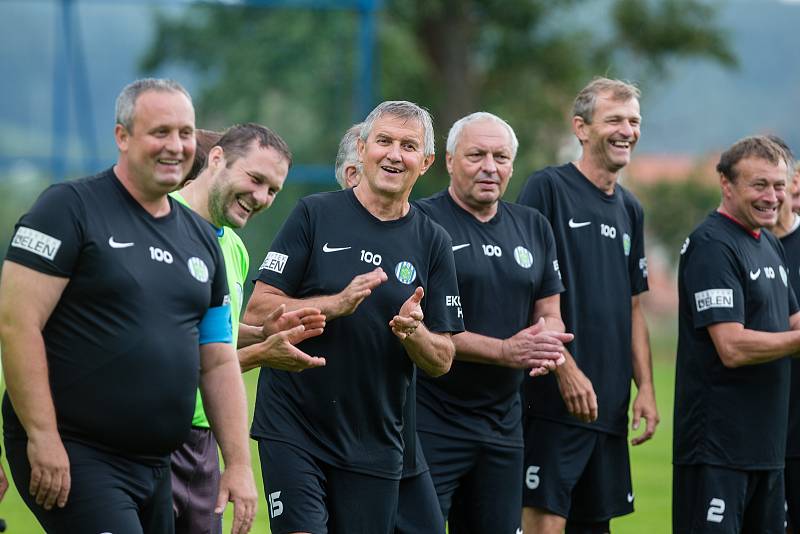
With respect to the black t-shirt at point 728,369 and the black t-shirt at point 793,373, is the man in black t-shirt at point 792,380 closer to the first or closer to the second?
the black t-shirt at point 793,373

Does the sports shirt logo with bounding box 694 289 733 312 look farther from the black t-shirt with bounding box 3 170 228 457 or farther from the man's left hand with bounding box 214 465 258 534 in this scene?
the black t-shirt with bounding box 3 170 228 457

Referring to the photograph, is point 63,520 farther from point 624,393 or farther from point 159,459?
point 624,393

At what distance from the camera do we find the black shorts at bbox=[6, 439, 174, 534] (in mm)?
4652

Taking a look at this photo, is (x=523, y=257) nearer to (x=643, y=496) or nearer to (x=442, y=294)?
(x=442, y=294)

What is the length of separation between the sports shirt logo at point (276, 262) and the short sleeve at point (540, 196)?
2.03m

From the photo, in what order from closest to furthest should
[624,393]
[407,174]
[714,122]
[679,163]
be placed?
1. [407,174]
2. [624,393]
3. [679,163]
4. [714,122]

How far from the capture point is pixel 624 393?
752 centimetres

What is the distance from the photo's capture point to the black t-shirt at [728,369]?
7.13m

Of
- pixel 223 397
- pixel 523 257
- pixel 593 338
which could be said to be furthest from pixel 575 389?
pixel 223 397

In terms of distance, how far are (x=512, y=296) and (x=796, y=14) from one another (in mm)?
89266

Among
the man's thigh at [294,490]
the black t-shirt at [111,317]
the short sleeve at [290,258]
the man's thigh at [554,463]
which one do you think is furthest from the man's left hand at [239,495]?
the man's thigh at [554,463]

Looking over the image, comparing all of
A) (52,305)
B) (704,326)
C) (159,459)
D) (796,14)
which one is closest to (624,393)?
(704,326)

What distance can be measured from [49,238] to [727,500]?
4.15 m

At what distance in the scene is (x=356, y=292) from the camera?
5582mm
